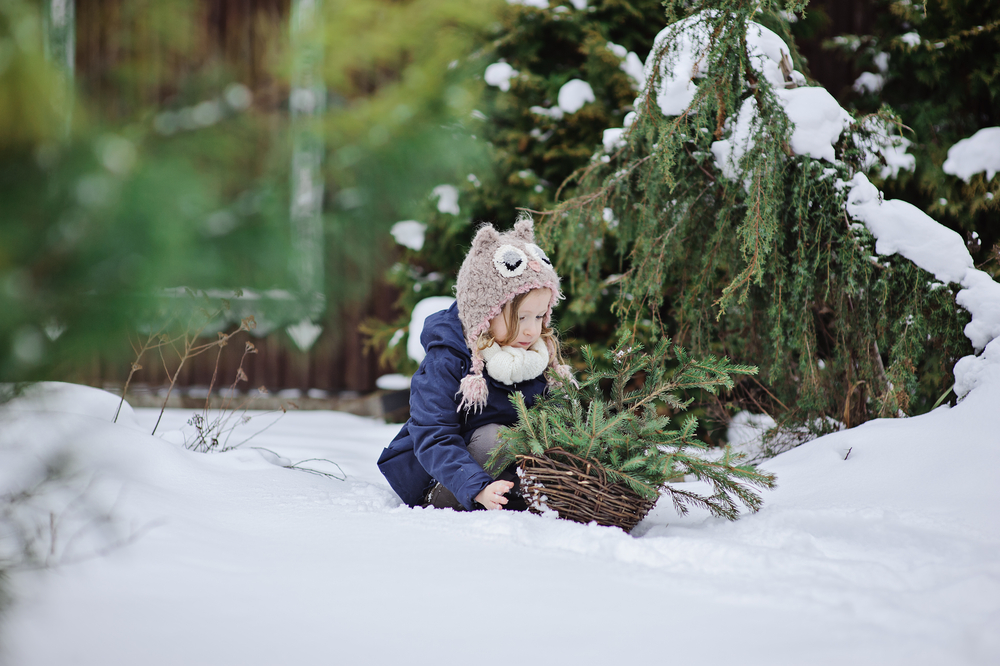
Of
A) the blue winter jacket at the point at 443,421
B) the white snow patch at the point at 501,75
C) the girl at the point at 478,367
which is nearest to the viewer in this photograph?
the blue winter jacket at the point at 443,421

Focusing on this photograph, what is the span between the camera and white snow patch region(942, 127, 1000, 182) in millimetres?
3756

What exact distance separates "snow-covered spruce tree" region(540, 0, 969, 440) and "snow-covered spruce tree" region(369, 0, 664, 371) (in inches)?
45.7

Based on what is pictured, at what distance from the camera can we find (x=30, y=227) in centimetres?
56

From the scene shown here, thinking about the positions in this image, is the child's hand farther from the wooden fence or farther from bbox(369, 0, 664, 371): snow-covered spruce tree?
bbox(369, 0, 664, 371): snow-covered spruce tree


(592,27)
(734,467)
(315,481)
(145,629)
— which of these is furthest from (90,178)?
(592,27)

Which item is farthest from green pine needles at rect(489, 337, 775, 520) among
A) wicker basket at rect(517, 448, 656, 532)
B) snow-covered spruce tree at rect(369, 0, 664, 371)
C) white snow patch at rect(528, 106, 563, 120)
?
white snow patch at rect(528, 106, 563, 120)

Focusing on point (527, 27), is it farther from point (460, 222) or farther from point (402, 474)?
point (402, 474)

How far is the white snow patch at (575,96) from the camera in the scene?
4281 millimetres

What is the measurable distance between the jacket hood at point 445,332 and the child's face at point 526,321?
11cm

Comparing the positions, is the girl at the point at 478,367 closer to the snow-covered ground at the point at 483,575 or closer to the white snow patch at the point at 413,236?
the snow-covered ground at the point at 483,575

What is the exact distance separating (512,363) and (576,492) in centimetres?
49

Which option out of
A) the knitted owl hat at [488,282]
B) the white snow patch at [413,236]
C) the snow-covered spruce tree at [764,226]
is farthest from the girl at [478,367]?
the white snow patch at [413,236]

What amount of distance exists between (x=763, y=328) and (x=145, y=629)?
104 inches

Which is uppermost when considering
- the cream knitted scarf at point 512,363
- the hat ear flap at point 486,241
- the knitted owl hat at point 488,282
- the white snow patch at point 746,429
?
the hat ear flap at point 486,241
